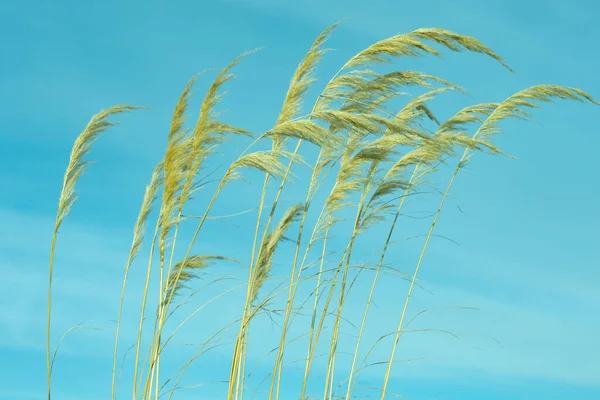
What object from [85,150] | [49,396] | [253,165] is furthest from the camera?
[85,150]

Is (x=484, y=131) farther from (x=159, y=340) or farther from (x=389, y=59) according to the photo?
(x=159, y=340)

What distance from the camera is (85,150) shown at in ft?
14.6

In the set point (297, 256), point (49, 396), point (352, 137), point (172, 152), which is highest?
point (352, 137)

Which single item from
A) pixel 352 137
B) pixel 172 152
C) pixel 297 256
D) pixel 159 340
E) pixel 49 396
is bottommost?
pixel 49 396

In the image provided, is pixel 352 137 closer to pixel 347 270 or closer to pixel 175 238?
pixel 347 270

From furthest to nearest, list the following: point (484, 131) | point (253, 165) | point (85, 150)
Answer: point (484, 131)
point (85, 150)
point (253, 165)

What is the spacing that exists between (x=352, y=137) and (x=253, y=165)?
3.42 ft

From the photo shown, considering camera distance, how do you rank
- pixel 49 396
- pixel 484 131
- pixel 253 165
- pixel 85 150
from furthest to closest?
pixel 484 131, pixel 85 150, pixel 49 396, pixel 253 165

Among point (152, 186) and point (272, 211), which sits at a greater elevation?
point (152, 186)

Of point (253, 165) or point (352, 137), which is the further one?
point (352, 137)

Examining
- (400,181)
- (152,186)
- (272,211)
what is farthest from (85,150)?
(400,181)

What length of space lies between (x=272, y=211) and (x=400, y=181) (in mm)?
916

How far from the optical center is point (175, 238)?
4.24 meters

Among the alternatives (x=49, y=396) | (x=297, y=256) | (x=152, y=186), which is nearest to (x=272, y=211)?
(x=297, y=256)
